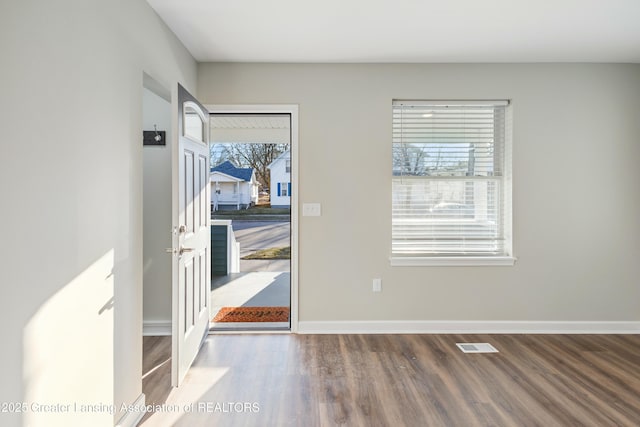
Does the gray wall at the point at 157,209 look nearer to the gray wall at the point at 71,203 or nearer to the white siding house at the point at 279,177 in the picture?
the gray wall at the point at 71,203

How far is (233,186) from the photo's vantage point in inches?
266

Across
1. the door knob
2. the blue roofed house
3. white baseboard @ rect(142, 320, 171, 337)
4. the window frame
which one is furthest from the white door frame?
the blue roofed house

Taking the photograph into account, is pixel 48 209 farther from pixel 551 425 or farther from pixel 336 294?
pixel 551 425

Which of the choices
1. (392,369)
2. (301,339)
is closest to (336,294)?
(301,339)

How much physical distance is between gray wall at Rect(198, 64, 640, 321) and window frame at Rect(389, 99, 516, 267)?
6cm

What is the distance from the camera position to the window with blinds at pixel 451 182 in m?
3.50

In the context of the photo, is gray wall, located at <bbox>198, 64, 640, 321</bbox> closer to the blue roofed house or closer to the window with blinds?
the window with blinds

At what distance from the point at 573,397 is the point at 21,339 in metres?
2.98

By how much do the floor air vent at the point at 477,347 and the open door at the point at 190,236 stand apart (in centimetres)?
222

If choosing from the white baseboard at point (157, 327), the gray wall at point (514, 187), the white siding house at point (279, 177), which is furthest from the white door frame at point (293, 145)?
the white siding house at point (279, 177)

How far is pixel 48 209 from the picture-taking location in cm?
139

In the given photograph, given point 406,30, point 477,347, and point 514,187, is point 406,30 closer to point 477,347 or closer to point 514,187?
point 514,187

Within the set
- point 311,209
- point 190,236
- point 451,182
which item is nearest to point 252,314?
point 311,209

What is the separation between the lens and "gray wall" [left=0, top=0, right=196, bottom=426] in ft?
4.05
